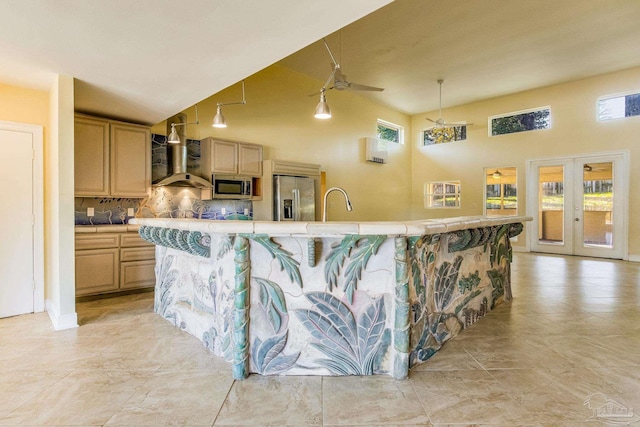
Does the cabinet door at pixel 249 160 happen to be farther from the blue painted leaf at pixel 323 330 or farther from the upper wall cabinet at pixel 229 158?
the blue painted leaf at pixel 323 330

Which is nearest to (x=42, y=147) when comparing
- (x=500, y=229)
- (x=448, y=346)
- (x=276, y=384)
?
(x=276, y=384)

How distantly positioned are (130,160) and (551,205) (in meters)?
8.23

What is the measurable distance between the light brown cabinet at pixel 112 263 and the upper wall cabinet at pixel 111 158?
54 cm

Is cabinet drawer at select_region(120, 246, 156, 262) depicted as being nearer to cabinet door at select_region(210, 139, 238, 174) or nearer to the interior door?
the interior door

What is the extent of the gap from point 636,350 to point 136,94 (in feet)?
15.9

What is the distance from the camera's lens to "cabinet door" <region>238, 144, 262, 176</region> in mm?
5109

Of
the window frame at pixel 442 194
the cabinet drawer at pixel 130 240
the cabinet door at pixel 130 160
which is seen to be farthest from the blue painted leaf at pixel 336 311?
the window frame at pixel 442 194

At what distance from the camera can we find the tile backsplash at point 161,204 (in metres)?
4.14

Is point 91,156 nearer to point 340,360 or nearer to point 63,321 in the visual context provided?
point 63,321

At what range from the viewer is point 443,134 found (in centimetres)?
875

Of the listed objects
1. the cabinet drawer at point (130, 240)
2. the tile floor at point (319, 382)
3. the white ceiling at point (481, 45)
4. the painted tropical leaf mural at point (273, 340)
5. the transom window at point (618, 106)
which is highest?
the white ceiling at point (481, 45)

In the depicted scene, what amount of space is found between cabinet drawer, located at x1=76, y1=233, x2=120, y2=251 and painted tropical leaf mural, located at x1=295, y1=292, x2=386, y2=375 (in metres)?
2.98

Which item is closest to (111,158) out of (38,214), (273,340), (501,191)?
(38,214)

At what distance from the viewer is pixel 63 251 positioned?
9.76 ft
